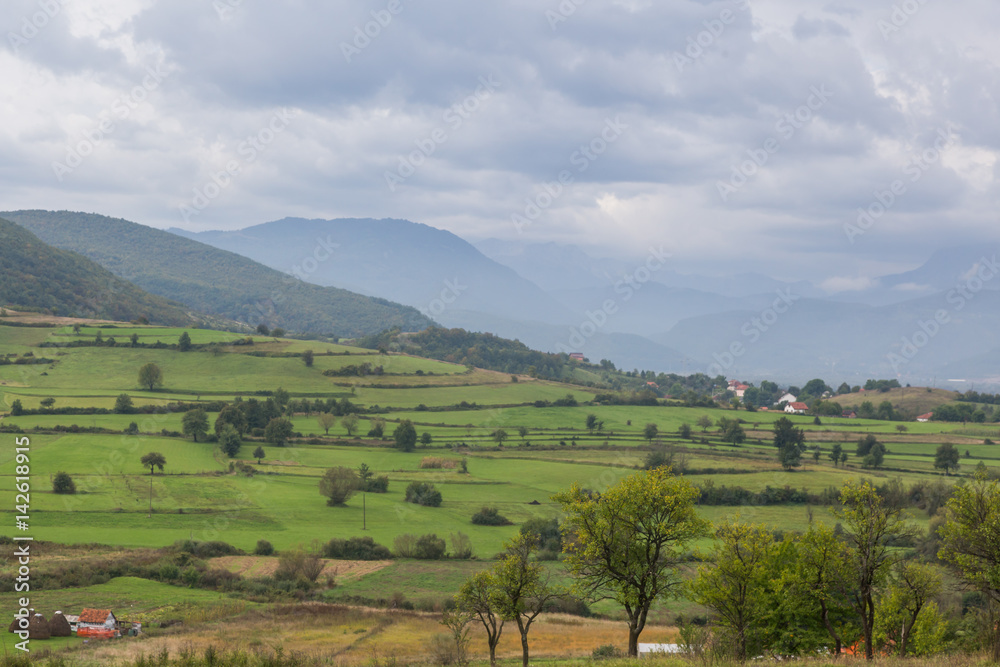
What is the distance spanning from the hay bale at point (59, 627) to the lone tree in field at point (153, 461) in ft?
109

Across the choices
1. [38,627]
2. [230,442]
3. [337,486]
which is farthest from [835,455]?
[38,627]

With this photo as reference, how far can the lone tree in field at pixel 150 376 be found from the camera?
105 m

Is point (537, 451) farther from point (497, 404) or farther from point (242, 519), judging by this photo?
point (242, 519)

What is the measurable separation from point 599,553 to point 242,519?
38.1 metres

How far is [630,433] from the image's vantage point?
10475cm

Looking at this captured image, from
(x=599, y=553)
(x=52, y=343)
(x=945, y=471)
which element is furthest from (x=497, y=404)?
(x=599, y=553)

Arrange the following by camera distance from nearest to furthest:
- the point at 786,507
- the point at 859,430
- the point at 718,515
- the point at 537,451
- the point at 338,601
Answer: the point at 338,601, the point at 718,515, the point at 786,507, the point at 537,451, the point at 859,430

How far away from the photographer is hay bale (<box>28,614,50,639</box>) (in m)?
32.7

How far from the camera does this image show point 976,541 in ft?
85.4

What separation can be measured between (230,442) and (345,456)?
12598 mm

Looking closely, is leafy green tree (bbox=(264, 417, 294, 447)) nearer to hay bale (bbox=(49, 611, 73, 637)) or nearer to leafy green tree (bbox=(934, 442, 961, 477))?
hay bale (bbox=(49, 611, 73, 637))

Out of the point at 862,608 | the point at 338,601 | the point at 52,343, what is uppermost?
the point at 52,343

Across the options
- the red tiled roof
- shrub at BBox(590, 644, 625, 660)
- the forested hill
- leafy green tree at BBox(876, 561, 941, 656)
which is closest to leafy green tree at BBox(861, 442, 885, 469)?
leafy green tree at BBox(876, 561, 941, 656)

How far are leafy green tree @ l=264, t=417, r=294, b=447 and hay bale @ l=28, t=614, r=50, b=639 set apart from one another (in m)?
50.9
